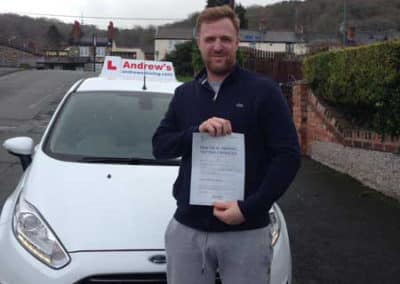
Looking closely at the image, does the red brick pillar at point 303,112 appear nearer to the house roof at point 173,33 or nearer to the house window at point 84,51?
the house roof at point 173,33

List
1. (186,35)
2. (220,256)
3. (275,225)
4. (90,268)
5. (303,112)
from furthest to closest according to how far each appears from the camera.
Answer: (186,35) < (303,112) < (275,225) < (90,268) < (220,256)

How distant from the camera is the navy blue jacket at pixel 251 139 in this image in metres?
2.44

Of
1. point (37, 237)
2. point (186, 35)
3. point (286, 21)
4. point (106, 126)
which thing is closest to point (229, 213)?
point (37, 237)

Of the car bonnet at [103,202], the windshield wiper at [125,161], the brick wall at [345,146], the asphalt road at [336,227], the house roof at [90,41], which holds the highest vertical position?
the house roof at [90,41]

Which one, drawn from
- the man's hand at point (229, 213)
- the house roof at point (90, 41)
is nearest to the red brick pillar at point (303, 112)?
the man's hand at point (229, 213)

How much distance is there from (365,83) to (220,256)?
5713 millimetres

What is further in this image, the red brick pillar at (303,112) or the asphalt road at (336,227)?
the red brick pillar at (303,112)

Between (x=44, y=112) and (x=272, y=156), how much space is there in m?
17.6

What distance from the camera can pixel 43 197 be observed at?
3.69 m

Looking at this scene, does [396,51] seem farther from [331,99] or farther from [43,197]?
[43,197]

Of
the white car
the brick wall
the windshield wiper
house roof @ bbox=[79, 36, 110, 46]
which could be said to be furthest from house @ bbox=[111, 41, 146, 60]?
the windshield wiper

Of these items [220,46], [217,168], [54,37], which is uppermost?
[54,37]

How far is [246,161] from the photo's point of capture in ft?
8.19

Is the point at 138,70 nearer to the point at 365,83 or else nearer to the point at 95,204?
the point at 95,204
